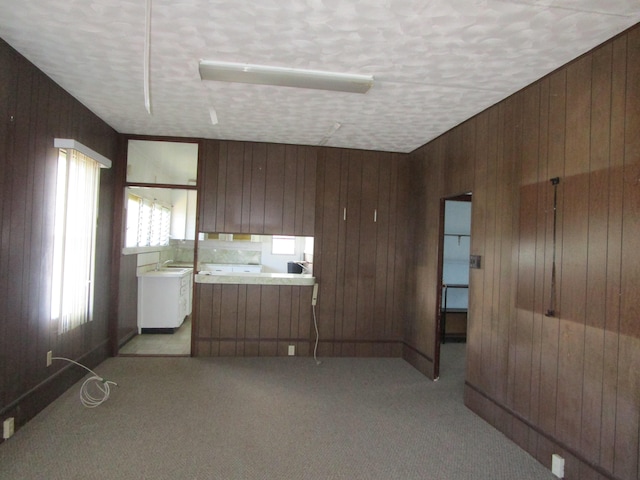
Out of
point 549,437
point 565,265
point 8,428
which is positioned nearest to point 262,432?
point 8,428

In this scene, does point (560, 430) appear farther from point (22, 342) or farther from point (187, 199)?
point (187, 199)

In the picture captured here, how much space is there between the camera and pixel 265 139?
4316 mm

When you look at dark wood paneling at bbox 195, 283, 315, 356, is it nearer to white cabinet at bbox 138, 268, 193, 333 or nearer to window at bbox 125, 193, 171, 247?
white cabinet at bbox 138, 268, 193, 333

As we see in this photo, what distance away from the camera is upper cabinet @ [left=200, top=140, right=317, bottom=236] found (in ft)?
14.4

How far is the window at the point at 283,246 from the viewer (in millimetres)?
7770

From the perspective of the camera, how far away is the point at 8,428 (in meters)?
2.41

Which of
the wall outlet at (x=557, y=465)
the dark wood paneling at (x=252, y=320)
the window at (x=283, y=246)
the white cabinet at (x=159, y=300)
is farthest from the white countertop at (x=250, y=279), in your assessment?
the window at (x=283, y=246)

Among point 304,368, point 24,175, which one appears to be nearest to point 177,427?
point 304,368

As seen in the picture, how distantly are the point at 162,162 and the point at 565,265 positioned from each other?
427cm

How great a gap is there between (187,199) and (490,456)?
6161 millimetres

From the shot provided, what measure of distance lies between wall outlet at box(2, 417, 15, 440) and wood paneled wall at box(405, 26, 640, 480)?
343cm

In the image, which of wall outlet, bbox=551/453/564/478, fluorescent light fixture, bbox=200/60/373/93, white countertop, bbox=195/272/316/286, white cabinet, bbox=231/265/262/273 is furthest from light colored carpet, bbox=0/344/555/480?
white cabinet, bbox=231/265/262/273

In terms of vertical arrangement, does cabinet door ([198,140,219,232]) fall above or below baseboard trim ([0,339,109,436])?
above

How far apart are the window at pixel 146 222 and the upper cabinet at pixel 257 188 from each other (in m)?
1.13
